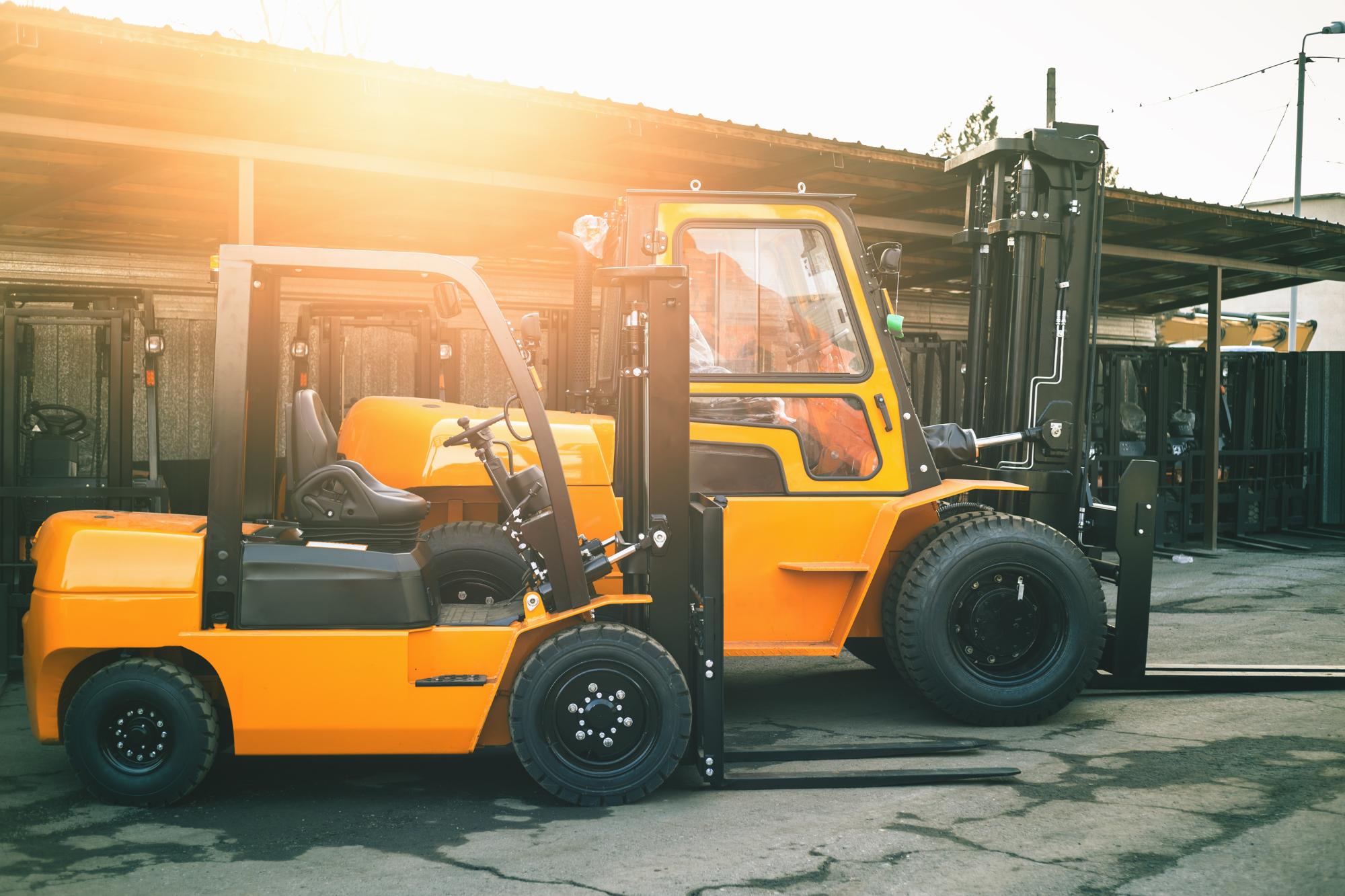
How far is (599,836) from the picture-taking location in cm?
411

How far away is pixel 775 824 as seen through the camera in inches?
167

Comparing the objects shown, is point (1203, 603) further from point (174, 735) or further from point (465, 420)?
point (174, 735)

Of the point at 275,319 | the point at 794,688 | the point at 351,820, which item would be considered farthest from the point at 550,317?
the point at 351,820

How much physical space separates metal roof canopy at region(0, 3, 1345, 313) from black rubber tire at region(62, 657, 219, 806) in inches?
135

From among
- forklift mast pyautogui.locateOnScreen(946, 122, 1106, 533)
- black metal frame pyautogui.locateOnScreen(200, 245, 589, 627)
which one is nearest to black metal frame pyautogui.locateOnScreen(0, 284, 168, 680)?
black metal frame pyautogui.locateOnScreen(200, 245, 589, 627)

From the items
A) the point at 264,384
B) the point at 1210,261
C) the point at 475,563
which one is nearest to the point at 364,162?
the point at 475,563

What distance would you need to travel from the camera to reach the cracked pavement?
12.2 feet

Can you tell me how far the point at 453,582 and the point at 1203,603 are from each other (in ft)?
21.6

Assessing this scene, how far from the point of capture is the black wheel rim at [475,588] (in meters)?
5.76

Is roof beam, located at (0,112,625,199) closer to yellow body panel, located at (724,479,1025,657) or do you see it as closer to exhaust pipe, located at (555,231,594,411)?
exhaust pipe, located at (555,231,594,411)

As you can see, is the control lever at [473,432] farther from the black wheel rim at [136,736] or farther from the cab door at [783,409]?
the black wheel rim at [136,736]

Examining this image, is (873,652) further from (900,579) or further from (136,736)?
(136,736)

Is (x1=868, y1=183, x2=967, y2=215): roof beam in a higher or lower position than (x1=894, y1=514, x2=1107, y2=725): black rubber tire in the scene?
higher

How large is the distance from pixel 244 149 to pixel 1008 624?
5.19 metres
